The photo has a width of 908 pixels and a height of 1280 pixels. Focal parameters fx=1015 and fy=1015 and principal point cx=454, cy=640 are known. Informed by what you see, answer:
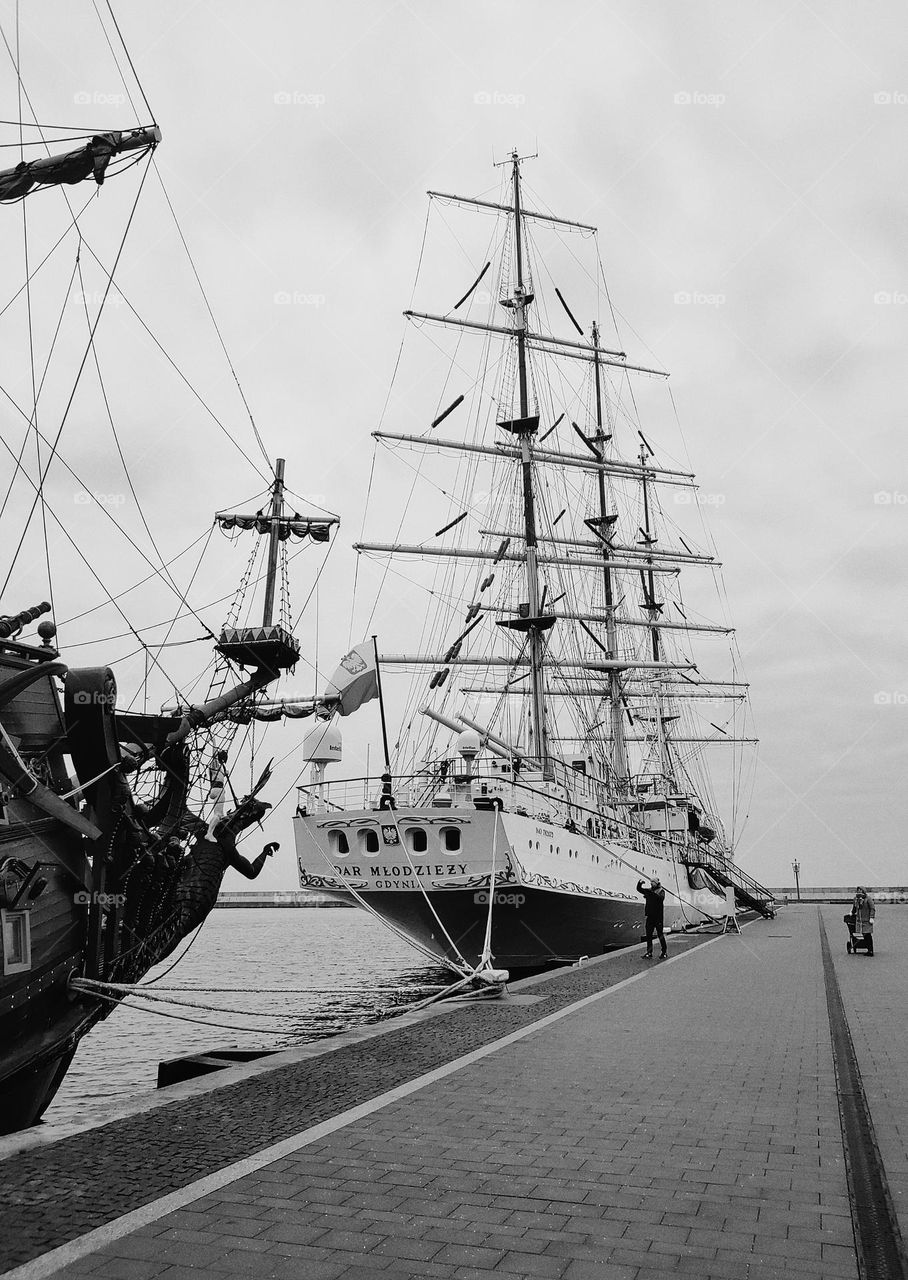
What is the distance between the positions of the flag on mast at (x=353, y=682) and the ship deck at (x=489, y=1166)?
10.8m

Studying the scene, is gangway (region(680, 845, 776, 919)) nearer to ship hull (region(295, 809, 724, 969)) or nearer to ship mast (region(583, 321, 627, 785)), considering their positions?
ship mast (region(583, 321, 627, 785))

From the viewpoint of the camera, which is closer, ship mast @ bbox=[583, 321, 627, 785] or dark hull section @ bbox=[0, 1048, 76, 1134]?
dark hull section @ bbox=[0, 1048, 76, 1134]

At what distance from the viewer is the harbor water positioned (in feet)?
52.3

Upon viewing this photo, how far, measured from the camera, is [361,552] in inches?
1575

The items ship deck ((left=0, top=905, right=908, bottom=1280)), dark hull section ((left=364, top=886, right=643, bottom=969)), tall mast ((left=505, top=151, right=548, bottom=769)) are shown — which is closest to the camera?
ship deck ((left=0, top=905, right=908, bottom=1280))

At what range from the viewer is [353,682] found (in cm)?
2133

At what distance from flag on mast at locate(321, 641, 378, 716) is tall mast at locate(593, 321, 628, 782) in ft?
93.9

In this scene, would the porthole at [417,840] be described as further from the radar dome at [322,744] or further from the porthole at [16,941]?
the porthole at [16,941]

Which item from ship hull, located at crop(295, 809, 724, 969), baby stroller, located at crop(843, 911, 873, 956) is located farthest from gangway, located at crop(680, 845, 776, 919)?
baby stroller, located at crop(843, 911, 873, 956)

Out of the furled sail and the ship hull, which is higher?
the furled sail
